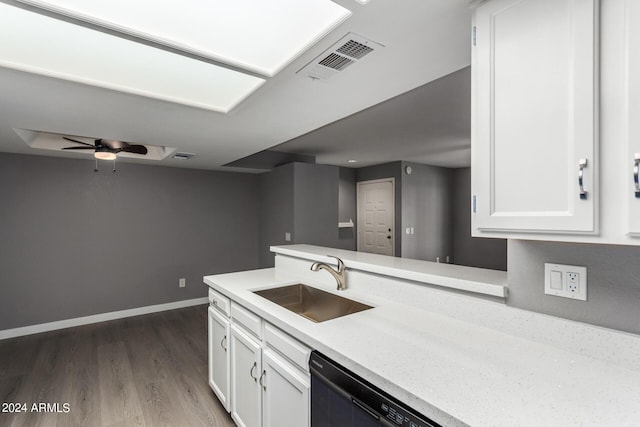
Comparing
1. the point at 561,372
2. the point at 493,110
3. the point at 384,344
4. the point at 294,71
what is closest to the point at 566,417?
the point at 561,372

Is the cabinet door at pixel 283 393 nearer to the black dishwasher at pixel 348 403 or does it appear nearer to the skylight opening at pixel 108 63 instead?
the black dishwasher at pixel 348 403

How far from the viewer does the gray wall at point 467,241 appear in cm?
622

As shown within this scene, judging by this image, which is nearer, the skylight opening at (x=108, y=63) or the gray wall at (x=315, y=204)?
the skylight opening at (x=108, y=63)

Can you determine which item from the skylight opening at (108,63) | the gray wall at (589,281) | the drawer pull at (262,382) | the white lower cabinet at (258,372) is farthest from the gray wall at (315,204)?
the gray wall at (589,281)

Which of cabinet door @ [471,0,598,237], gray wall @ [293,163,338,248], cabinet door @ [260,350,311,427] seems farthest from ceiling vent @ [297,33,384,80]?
gray wall @ [293,163,338,248]

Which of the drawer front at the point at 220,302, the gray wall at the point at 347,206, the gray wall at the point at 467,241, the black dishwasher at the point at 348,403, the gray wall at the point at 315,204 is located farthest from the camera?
the gray wall at the point at 347,206

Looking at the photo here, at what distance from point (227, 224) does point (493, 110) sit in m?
4.95

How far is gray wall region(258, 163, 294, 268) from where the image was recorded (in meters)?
4.88

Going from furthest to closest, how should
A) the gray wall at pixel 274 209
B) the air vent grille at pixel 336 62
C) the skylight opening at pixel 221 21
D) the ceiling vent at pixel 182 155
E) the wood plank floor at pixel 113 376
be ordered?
1. the gray wall at pixel 274 209
2. the ceiling vent at pixel 182 155
3. the wood plank floor at pixel 113 376
4. the air vent grille at pixel 336 62
5. the skylight opening at pixel 221 21

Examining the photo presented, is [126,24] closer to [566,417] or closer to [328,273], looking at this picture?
[328,273]

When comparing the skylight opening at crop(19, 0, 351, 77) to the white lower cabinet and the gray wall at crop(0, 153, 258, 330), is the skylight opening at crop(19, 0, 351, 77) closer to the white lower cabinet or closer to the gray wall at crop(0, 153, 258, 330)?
the white lower cabinet

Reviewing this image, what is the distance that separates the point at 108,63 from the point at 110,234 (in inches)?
141

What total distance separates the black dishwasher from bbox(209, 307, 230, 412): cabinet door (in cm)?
110

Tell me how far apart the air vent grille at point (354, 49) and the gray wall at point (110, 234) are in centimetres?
428
